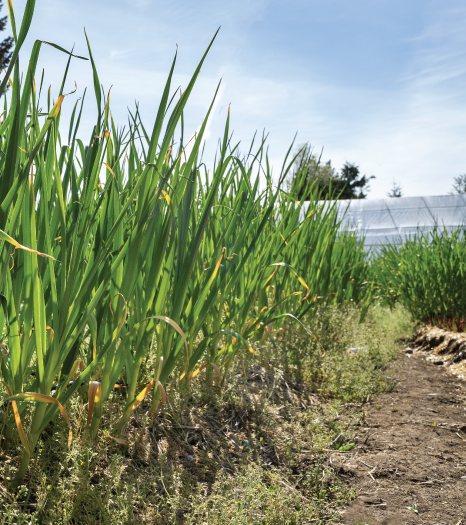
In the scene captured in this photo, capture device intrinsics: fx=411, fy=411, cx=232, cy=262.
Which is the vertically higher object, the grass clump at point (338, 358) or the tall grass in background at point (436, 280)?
the tall grass in background at point (436, 280)

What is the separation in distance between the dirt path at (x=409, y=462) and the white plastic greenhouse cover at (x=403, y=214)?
13488mm

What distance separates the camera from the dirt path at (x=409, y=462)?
1328mm

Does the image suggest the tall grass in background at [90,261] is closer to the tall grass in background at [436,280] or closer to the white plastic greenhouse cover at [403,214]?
the tall grass in background at [436,280]

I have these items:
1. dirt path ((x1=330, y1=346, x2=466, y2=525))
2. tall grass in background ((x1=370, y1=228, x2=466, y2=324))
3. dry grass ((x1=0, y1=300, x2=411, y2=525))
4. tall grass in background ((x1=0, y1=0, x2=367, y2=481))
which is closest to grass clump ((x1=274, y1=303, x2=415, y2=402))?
dry grass ((x1=0, y1=300, x2=411, y2=525))

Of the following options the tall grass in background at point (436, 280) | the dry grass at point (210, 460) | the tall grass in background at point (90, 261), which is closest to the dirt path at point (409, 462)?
the dry grass at point (210, 460)

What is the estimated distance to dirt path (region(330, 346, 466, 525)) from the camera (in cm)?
133

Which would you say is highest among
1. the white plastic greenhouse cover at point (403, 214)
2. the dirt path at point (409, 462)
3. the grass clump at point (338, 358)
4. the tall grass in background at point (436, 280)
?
the white plastic greenhouse cover at point (403, 214)

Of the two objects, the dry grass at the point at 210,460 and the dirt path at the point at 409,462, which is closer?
the dry grass at the point at 210,460

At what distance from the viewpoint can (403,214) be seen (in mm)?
16375

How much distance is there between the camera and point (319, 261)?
9.93 feet

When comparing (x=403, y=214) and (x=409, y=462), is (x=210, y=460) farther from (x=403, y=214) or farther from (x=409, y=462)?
(x=403, y=214)

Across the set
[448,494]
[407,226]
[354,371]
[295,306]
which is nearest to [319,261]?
[295,306]

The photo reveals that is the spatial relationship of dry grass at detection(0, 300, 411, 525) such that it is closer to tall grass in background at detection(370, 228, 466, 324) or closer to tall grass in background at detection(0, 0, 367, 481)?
tall grass in background at detection(0, 0, 367, 481)

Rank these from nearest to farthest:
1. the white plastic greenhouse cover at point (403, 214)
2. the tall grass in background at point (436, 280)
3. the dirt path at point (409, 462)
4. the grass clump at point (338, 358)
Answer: the dirt path at point (409, 462) < the grass clump at point (338, 358) < the tall grass in background at point (436, 280) < the white plastic greenhouse cover at point (403, 214)
